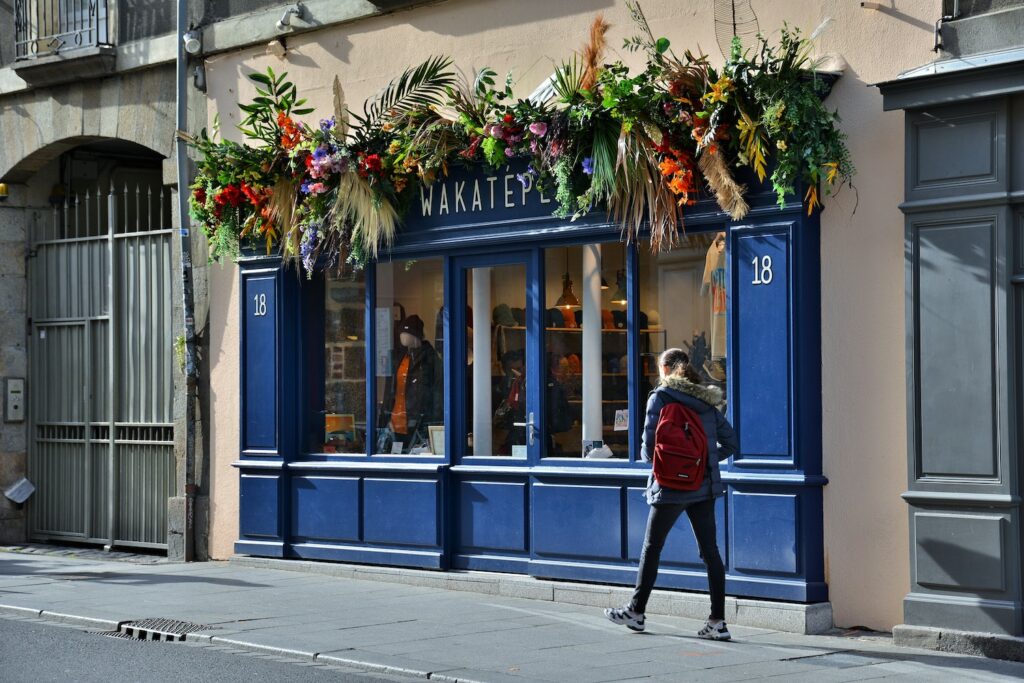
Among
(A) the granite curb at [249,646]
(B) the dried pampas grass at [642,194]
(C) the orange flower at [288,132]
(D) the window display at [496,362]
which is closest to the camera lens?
(A) the granite curb at [249,646]

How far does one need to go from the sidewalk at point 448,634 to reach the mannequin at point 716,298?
1.79m

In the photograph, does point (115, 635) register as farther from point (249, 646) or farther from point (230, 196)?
point (230, 196)

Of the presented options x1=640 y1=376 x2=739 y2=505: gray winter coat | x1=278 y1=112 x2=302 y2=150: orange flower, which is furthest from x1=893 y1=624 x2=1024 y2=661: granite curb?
x1=278 y1=112 x2=302 y2=150: orange flower

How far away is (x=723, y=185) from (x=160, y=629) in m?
4.68

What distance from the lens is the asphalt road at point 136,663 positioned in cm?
780

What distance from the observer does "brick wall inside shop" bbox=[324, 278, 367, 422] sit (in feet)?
41.5

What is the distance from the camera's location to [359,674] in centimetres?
800

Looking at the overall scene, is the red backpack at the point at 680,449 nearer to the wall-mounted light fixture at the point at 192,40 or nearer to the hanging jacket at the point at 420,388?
the hanging jacket at the point at 420,388

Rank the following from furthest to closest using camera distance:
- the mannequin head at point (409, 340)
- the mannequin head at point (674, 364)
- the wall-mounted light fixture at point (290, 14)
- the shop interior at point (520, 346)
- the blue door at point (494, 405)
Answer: the wall-mounted light fixture at point (290, 14), the mannequin head at point (409, 340), the blue door at point (494, 405), the shop interior at point (520, 346), the mannequin head at point (674, 364)

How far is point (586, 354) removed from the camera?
11078 millimetres

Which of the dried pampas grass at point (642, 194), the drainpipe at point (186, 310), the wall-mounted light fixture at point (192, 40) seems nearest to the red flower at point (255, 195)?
the drainpipe at point (186, 310)

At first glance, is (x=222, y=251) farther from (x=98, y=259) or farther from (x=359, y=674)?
(x=359, y=674)

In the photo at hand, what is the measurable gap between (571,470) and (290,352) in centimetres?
335

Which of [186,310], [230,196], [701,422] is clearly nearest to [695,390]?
[701,422]
